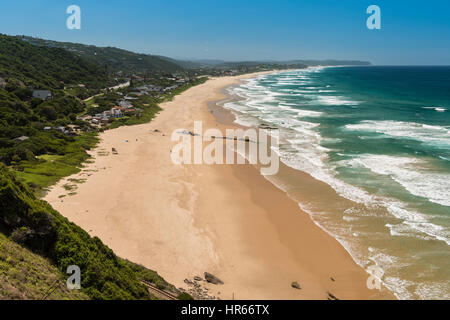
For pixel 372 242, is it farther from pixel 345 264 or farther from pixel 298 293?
pixel 298 293

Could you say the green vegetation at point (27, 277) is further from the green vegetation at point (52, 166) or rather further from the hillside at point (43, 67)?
the hillside at point (43, 67)

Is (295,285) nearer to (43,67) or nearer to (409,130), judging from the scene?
(409,130)

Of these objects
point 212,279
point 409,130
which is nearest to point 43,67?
point 409,130

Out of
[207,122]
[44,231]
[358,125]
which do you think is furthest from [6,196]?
[358,125]

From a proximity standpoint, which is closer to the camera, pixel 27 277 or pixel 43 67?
pixel 27 277

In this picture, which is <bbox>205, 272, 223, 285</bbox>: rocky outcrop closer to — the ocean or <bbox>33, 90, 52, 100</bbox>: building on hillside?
the ocean

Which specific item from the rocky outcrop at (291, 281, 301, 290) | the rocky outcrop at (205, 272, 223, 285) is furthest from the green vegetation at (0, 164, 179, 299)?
the rocky outcrop at (291, 281, 301, 290)

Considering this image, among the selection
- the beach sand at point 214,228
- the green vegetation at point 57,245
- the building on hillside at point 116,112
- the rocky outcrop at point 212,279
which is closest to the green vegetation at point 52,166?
the beach sand at point 214,228
